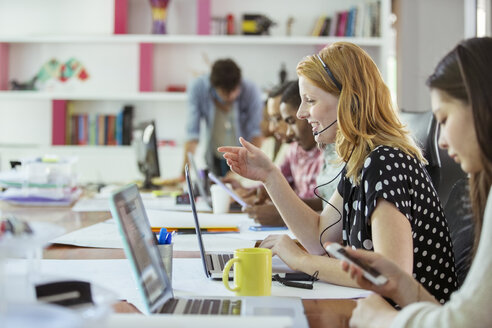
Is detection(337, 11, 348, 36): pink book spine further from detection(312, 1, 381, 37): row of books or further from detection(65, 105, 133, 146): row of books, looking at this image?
detection(65, 105, 133, 146): row of books

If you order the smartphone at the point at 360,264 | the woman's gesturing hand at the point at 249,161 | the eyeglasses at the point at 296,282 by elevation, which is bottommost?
the eyeglasses at the point at 296,282

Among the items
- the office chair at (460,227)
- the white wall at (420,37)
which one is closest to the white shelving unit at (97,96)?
the white wall at (420,37)

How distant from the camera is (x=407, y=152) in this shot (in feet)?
5.11

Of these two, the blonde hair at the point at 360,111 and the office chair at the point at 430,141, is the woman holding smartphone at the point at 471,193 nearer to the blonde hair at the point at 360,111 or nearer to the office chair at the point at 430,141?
the blonde hair at the point at 360,111

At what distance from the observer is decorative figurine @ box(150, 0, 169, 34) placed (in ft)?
16.8

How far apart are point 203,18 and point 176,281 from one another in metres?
3.98

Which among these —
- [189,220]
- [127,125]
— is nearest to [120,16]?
[127,125]

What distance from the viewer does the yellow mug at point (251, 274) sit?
1.29 metres

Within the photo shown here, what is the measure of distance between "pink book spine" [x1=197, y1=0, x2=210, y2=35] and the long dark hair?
4.14m

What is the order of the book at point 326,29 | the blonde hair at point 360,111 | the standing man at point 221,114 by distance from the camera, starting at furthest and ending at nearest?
the book at point 326,29, the standing man at point 221,114, the blonde hair at point 360,111

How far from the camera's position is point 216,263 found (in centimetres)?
157

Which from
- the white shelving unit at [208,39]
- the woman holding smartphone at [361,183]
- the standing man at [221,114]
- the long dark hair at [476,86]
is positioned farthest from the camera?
the white shelving unit at [208,39]

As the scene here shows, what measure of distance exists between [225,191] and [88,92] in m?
2.94

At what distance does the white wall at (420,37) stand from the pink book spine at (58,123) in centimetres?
261
